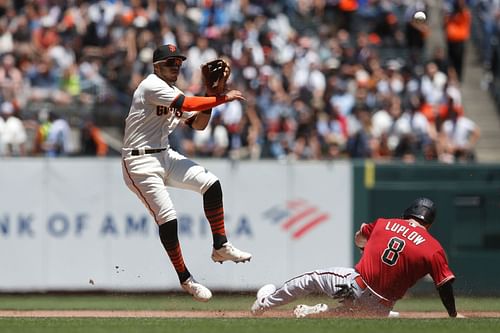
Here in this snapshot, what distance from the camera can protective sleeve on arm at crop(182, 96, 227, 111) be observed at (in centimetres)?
1102

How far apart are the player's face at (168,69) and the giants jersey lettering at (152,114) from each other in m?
0.09

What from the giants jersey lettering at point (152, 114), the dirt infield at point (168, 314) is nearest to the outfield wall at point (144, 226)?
the dirt infield at point (168, 314)

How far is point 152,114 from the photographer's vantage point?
448 inches

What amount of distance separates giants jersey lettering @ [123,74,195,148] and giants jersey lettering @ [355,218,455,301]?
230 centimetres

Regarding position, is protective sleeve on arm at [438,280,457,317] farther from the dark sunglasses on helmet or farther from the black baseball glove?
the dark sunglasses on helmet

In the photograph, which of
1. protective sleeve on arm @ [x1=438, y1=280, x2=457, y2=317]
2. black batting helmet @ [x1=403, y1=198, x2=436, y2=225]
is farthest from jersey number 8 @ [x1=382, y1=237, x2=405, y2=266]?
protective sleeve on arm @ [x1=438, y1=280, x2=457, y2=317]

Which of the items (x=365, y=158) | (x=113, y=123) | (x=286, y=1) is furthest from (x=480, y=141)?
(x=113, y=123)

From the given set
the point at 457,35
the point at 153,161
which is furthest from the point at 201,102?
the point at 457,35

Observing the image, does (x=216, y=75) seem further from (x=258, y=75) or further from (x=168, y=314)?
(x=258, y=75)

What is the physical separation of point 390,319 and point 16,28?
11.8 meters

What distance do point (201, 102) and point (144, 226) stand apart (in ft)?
19.3

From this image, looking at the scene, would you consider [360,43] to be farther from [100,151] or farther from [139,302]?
[139,302]

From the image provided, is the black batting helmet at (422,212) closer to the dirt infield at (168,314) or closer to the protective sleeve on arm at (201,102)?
the dirt infield at (168,314)

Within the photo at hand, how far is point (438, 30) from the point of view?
23953mm
